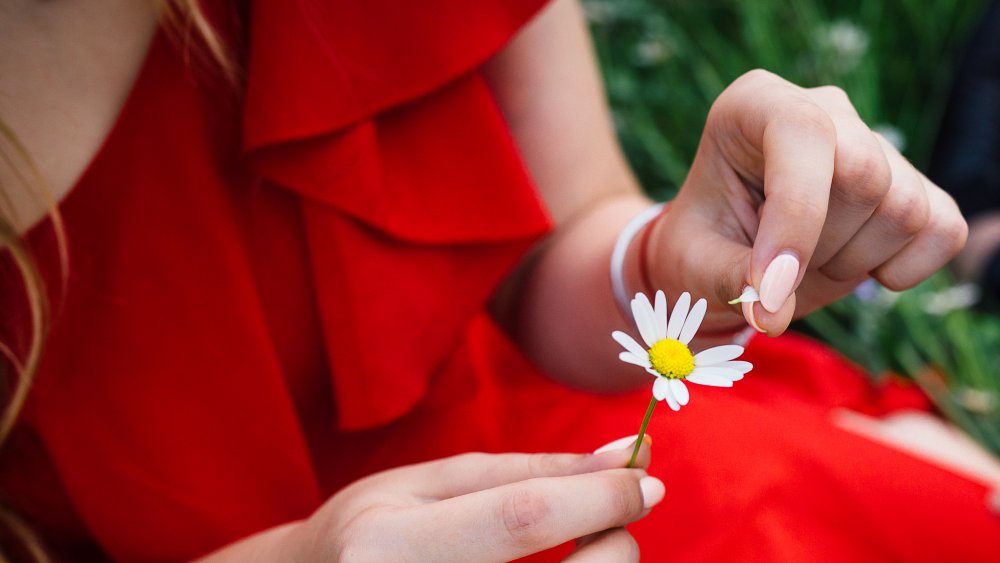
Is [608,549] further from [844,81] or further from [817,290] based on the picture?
[844,81]

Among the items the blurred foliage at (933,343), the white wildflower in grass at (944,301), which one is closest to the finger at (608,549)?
the blurred foliage at (933,343)

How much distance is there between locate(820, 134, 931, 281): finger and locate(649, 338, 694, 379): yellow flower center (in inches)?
4.8

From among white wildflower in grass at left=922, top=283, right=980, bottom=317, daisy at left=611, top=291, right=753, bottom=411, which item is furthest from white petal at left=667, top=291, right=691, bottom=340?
white wildflower in grass at left=922, top=283, right=980, bottom=317

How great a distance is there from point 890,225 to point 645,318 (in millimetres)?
145

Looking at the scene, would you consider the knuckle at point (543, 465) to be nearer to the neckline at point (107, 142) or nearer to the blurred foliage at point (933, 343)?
the neckline at point (107, 142)

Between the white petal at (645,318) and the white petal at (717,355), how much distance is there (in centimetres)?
2

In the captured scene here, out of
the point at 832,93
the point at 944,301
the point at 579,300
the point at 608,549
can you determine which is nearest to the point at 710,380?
the point at 608,549

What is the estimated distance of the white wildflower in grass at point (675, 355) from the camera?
339 mm

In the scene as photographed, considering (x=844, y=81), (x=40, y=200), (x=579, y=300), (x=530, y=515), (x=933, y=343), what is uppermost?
(x=40, y=200)

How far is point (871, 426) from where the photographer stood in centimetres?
80

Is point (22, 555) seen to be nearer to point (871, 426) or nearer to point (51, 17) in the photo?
point (51, 17)

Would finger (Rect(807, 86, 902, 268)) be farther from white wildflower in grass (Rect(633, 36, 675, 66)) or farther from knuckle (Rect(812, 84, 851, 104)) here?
white wildflower in grass (Rect(633, 36, 675, 66))

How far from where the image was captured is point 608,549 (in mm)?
381

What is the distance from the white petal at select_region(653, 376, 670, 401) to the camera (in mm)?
331
